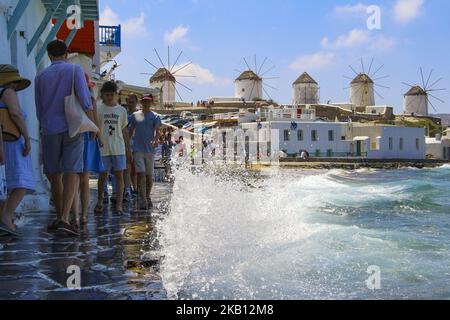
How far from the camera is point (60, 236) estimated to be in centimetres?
632

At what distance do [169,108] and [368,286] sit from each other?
3069 inches

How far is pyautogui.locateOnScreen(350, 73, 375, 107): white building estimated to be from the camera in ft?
340

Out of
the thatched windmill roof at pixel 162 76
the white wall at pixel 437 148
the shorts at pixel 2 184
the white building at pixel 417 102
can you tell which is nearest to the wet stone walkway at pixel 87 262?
the shorts at pixel 2 184

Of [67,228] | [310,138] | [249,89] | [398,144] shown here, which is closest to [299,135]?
[310,138]

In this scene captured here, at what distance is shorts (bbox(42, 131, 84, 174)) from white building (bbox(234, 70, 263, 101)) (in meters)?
92.3

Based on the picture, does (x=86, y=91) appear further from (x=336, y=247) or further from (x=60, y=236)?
(x=336, y=247)

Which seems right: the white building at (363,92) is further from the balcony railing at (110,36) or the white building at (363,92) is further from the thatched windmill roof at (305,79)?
the balcony railing at (110,36)

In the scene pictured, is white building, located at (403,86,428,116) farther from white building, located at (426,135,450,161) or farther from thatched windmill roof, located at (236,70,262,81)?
white building, located at (426,135,450,161)

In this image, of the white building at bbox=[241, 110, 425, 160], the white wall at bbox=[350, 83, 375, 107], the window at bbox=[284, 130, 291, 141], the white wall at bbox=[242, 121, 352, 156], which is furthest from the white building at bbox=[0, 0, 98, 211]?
the white wall at bbox=[350, 83, 375, 107]

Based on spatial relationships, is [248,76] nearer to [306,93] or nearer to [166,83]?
[306,93]

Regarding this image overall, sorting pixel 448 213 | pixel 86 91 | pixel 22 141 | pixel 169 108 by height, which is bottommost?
pixel 448 213

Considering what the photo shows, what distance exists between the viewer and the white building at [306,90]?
317 ft

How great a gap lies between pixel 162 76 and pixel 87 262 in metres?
89.6
